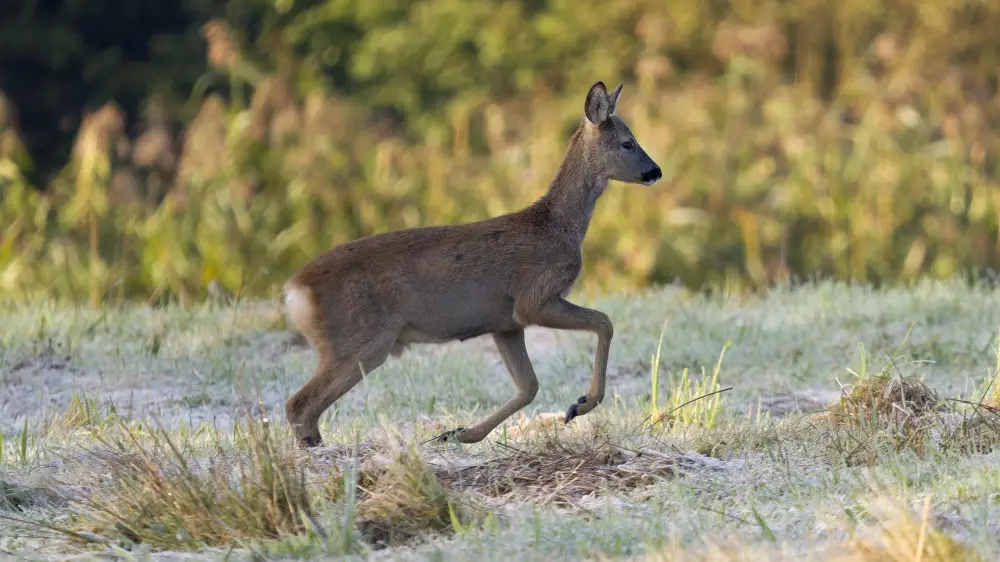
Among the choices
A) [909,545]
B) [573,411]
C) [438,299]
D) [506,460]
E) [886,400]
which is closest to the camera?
[909,545]

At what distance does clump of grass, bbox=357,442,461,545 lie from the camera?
4.25 metres

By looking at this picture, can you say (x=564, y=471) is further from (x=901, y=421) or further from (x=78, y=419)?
(x=78, y=419)

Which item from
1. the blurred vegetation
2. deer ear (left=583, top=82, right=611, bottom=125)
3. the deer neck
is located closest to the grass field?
the deer neck

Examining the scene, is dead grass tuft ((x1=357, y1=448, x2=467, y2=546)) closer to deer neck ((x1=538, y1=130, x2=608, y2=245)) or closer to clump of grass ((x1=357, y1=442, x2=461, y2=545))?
clump of grass ((x1=357, y1=442, x2=461, y2=545))

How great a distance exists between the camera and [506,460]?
4945 mm

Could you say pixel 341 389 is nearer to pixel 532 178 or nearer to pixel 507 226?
pixel 507 226

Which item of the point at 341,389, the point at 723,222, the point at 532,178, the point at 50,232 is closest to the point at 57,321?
the point at 341,389

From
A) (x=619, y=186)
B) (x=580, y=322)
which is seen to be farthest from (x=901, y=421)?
(x=619, y=186)

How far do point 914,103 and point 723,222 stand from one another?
7.72 ft

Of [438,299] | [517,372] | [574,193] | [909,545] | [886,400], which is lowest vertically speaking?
[909,545]

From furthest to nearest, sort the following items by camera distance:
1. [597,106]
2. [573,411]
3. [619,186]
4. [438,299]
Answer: [619,186], [597,106], [438,299], [573,411]

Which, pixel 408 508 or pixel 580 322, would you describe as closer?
pixel 408 508

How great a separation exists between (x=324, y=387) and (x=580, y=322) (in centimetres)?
114

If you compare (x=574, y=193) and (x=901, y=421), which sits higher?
(x=574, y=193)
